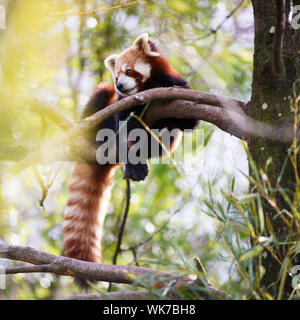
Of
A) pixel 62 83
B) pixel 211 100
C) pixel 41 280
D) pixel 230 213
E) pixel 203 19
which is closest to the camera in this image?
pixel 230 213

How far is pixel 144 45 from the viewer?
3.03m

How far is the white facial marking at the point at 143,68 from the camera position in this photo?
2926 millimetres

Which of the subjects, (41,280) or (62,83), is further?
(62,83)

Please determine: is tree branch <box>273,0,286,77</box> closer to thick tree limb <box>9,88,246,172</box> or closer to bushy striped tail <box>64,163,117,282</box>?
thick tree limb <box>9,88,246,172</box>

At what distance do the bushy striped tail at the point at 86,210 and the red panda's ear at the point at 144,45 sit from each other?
32.2 inches

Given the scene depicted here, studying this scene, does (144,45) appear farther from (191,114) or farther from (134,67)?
(191,114)

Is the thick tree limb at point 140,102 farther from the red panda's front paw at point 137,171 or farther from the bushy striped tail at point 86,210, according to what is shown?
the bushy striped tail at point 86,210

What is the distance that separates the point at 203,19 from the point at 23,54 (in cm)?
274

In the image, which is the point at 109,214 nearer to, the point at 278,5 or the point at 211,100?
the point at 211,100

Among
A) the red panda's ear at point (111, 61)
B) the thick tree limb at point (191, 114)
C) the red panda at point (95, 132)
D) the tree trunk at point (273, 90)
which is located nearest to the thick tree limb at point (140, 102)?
the thick tree limb at point (191, 114)

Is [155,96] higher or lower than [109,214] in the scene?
higher

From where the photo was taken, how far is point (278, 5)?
4.17ft
